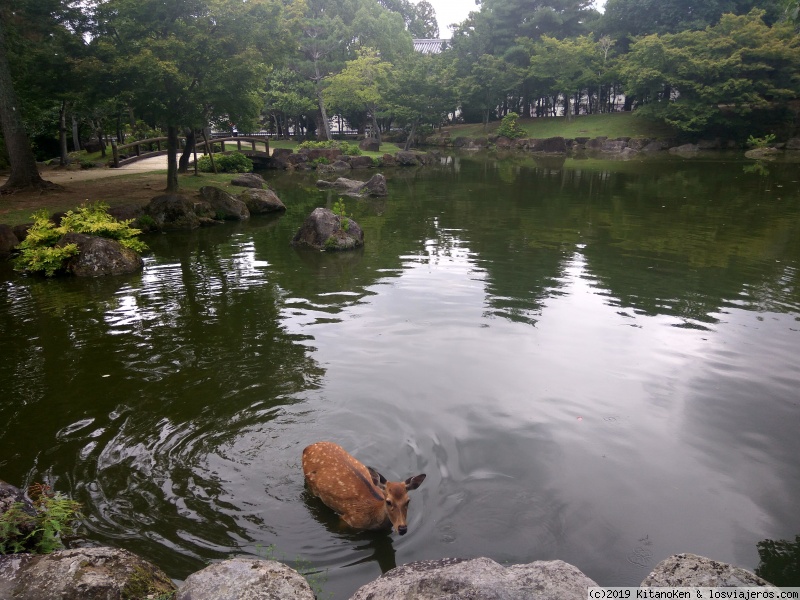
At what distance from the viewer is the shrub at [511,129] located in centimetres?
4731

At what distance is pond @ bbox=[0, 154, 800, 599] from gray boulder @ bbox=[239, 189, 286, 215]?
6.20 meters

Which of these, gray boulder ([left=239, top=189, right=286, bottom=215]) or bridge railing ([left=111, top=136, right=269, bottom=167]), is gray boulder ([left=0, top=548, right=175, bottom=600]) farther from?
bridge railing ([left=111, top=136, right=269, bottom=167])

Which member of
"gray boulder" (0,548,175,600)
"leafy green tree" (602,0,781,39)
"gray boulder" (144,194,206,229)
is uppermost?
"leafy green tree" (602,0,781,39)

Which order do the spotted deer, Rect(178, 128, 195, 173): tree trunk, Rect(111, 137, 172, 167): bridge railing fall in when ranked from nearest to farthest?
the spotted deer
Rect(178, 128, 195, 173): tree trunk
Rect(111, 137, 172, 167): bridge railing

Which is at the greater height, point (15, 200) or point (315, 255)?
point (15, 200)

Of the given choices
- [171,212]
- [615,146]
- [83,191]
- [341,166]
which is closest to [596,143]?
[615,146]

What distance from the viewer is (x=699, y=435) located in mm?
5477

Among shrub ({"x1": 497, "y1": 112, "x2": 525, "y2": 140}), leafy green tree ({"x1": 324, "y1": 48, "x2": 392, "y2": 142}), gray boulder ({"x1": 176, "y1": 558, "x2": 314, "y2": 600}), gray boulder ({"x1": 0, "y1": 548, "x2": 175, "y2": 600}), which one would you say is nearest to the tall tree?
gray boulder ({"x1": 0, "y1": 548, "x2": 175, "y2": 600})

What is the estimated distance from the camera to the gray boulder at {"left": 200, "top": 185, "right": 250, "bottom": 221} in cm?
1764

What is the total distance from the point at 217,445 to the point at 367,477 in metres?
1.71

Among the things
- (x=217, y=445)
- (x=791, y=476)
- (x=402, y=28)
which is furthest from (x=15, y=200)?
(x=402, y=28)

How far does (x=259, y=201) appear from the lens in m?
18.7

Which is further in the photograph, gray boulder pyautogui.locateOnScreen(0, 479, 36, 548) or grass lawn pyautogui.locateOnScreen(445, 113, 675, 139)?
grass lawn pyautogui.locateOnScreen(445, 113, 675, 139)

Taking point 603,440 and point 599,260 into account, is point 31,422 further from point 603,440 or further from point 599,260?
point 599,260
